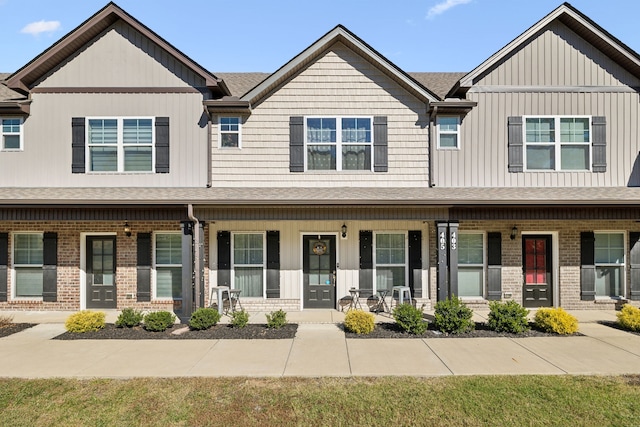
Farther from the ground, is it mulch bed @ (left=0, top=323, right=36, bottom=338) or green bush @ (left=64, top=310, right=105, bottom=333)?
green bush @ (left=64, top=310, right=105, bottom=333)

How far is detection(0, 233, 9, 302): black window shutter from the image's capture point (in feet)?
35.1

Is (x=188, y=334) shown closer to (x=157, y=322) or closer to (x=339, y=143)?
(x=157, y=322)

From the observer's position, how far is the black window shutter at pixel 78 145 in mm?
10547

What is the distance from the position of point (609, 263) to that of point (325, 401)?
10059 millimetres

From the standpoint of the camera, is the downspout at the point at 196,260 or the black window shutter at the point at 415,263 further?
the black window shutter at the point at 415,263

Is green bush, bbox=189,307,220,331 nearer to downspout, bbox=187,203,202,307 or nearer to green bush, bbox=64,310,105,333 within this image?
downspout, bbox=187,203,202,307

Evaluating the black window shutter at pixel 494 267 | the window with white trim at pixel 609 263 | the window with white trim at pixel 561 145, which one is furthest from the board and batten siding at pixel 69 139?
the window with white trim at pixel 609 263

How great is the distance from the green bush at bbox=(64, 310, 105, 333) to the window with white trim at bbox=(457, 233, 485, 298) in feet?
30.7

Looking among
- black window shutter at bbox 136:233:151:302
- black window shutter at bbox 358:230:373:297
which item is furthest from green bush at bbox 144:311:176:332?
black window shutter at bbox 358:230:373:297

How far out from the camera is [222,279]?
35.2 feet

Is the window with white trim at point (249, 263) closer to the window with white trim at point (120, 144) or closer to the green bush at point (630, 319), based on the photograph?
the window with white trim at point (120, 144)

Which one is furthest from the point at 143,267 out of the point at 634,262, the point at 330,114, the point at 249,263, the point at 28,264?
the point at 634,262

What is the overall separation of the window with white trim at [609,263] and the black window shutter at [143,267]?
12.7 meters

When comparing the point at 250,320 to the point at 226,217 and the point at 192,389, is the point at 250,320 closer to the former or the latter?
the point at 226,217
